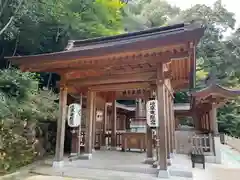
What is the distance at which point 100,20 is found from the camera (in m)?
12.3

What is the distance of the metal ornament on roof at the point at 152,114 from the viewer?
5.03m

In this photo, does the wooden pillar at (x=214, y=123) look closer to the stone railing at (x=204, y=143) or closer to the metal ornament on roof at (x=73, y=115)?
the stone railing at (x=204, y=143)

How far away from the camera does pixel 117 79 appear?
18.6 feet

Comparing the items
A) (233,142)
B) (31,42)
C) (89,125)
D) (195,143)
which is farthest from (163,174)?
(233,142)

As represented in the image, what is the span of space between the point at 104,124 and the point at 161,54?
18.4 ft

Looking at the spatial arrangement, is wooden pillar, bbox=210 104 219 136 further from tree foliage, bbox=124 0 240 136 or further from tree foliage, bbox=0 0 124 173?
tree foliage, bbox=124 0 240 136

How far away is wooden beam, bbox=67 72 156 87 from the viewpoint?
17.4ft

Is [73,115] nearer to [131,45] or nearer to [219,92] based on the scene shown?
[131,45]

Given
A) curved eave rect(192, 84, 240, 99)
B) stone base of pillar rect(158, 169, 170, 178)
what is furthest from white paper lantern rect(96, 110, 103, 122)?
stone base of pillar rect(158, 169, 170, 178)

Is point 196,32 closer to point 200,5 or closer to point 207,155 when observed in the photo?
point 207,155

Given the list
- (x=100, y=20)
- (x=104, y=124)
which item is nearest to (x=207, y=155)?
(x=104, y=124)

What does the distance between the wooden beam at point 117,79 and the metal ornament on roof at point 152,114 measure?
2.30 feet

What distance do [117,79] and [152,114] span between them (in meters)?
1.47

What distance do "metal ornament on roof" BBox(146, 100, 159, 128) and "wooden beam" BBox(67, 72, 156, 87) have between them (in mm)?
700
